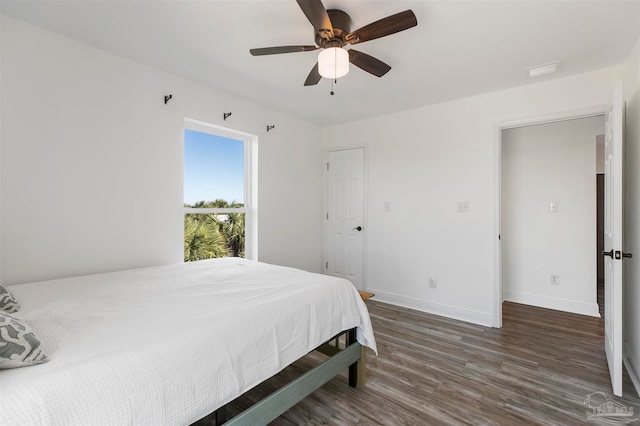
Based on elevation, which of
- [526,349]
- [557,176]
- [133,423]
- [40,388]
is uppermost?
[557,176]

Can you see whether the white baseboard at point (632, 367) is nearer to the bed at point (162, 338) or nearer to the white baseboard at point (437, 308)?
the white baseboard at point (437, 308)

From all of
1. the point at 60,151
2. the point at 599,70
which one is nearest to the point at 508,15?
the point at 599,70

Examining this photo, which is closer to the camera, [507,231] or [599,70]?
[599,70]

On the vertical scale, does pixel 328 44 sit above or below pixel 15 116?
above

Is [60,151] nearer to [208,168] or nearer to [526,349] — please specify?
[208,168]

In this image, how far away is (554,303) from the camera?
354 centimetres

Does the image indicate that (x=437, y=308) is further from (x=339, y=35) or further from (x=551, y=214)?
(x=339, y=35)

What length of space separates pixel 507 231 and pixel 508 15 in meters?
2.82

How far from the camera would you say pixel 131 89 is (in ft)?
7.95

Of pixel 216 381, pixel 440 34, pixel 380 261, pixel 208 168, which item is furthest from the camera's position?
pixel 380 261

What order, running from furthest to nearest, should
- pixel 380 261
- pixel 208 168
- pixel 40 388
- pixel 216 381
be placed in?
1. pixel 380 261
2. pixel 208 168
3. pixel 216 381
4. pixel 40 388

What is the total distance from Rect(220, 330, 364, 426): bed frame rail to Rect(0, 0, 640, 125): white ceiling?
2.04 meters

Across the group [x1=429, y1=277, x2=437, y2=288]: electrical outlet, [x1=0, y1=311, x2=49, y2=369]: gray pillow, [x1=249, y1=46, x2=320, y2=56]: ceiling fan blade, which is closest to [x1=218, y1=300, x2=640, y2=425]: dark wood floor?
[x1=429, y1=277, x2=437, y2=288]: electrical outlet

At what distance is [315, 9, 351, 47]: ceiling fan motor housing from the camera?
172 cm
